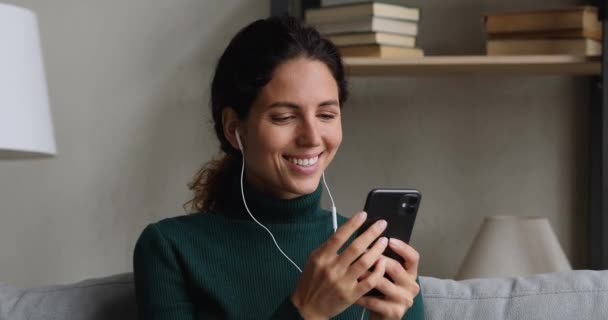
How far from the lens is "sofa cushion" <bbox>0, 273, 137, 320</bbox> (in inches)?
57.0

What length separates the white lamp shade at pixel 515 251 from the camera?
201 cm

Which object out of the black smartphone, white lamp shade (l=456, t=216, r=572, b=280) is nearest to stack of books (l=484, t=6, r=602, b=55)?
white lamp shade (l=456, t=216, r=572, b=280)

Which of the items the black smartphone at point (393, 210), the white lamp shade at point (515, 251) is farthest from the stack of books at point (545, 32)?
the black smartphone at point (393, 210)

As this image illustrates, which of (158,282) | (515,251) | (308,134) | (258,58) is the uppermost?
(258,58)

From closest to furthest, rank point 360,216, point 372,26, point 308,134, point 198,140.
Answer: point 360,216 < point 308,134 < point 372,26 < point 198,140

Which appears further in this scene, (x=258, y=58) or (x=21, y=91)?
(x=21, y=91)

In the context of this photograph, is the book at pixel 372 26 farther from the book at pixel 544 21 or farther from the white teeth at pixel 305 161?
the white teeth at pixel 305 161

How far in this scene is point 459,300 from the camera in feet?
4.91

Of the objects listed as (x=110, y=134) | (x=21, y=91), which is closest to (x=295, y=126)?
(x=21, y=91)

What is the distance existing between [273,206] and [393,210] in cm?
28

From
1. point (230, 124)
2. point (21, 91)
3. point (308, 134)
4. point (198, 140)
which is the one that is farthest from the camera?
point (198, 140)

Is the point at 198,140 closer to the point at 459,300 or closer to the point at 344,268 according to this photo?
the point at 459,300

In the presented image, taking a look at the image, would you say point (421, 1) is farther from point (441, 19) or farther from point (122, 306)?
point (122, 306)

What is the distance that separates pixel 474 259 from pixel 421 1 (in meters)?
0.69
